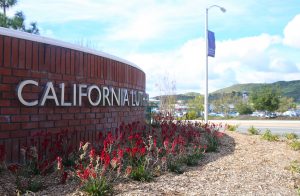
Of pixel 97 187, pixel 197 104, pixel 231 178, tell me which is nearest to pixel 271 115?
pixel 197 104

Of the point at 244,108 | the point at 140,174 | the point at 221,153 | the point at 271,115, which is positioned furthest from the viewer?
the point at 244,108

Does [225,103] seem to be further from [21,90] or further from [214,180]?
[21,90]

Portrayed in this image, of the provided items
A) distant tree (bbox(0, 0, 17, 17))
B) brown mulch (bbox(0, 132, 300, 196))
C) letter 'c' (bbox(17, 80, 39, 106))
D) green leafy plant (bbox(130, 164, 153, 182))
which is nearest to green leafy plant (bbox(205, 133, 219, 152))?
brown mulch (bbox(0, 132, 300, 196))

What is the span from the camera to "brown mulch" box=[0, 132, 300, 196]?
5.70 m

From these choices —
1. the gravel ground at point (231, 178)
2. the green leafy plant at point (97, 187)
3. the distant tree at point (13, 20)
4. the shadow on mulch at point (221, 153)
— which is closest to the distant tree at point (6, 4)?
the distant tree at point (13, 20)

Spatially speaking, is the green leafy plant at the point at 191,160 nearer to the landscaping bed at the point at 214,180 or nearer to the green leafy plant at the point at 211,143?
the landscaping bed at the point at 214,180

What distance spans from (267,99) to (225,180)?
1455 inches

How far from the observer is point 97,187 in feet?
17.2

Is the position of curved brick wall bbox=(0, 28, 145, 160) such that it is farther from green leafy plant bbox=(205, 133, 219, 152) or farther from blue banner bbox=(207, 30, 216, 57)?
blue banner bbox=(207, 30, 216, 57)

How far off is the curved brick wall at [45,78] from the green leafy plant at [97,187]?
1805mm

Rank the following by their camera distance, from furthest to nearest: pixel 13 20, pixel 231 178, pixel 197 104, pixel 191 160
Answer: pixel 197 104, pixel 13 20, pixel 191 160, pixel 231 178

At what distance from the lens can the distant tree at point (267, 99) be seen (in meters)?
42.2

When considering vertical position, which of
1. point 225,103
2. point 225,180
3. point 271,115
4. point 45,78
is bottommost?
point 225,180

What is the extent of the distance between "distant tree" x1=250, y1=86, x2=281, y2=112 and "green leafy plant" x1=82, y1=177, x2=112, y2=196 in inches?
1520
